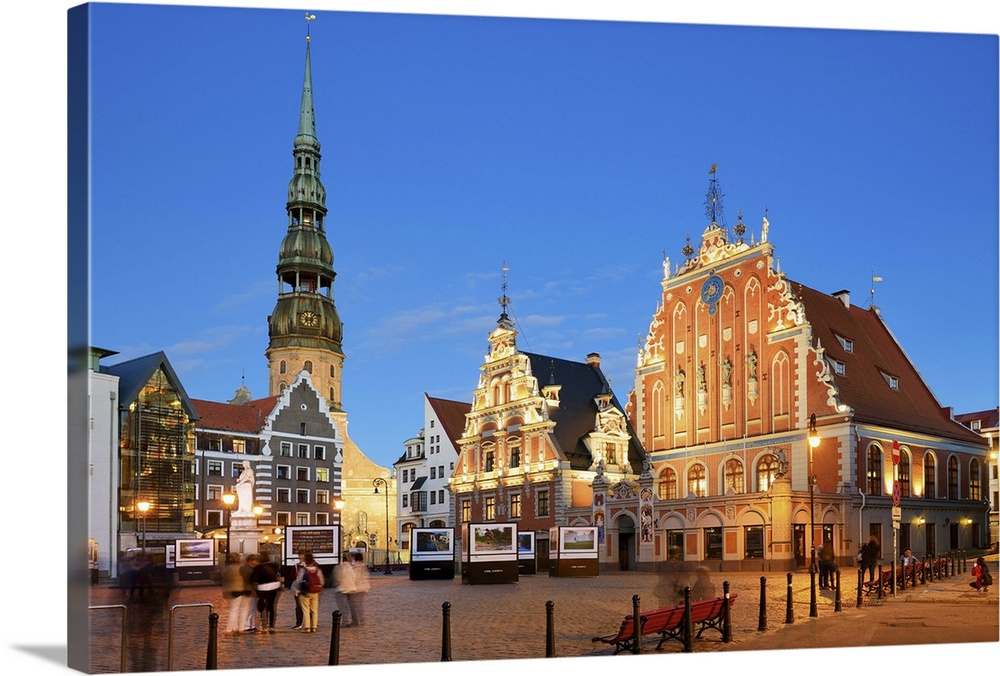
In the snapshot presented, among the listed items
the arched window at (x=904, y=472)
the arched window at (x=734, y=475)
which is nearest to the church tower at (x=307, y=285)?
the arched window at (x=734, y=475)

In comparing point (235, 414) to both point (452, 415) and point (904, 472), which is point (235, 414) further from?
point (904, 472)

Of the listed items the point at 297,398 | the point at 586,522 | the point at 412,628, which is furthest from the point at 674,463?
the point at 412,628

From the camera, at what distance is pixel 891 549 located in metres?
25.0

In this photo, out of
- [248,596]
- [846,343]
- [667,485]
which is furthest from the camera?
[667,485]

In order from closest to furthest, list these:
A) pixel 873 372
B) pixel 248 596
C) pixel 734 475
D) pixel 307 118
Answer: pixel 248 596 → pixel 307 118 → pixel 873 372 → pixel 734 475

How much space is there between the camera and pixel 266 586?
17.5 meters

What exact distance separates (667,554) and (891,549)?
7.85 m

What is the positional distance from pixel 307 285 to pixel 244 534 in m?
7.29

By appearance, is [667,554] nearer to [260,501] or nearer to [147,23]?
[260,501]

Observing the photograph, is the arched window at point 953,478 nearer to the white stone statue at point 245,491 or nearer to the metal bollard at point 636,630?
the metal bollard at point 636,630

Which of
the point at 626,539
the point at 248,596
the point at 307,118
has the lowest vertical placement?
the point at 626,539

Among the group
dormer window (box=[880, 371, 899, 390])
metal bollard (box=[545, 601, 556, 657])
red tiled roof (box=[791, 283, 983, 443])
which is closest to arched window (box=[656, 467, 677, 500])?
red tiled roof (box=[791, 283, 983, 443])

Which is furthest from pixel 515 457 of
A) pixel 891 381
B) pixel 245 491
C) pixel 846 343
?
pixel 891 381

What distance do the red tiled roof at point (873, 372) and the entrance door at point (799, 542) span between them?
337 cm
